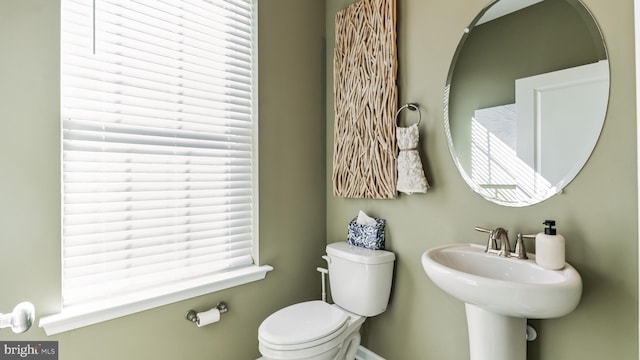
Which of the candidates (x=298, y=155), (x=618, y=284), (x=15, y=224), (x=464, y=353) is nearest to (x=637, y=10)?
(x=618, y=284)

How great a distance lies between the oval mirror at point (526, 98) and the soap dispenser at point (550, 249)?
0.19 m

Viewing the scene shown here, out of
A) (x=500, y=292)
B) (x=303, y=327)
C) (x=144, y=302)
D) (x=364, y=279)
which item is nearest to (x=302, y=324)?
(x=303, y=327)

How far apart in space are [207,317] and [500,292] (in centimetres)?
134

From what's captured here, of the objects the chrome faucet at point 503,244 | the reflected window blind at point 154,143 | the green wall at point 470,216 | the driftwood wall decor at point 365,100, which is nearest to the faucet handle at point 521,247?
the chrome faucet at point 503,244

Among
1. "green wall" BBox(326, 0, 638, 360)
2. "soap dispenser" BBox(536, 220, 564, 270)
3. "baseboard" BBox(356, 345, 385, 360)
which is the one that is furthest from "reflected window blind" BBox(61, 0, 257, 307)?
"soap dispenser" BBox(536, 220, 564, 270)

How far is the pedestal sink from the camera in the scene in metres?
0.95

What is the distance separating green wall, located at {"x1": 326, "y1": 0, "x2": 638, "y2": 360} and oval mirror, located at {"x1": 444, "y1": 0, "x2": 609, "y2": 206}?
0.04 m

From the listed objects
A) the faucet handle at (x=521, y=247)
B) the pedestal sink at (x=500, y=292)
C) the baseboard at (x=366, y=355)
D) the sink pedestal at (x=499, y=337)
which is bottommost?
the baseboard at (x=366, y=355)

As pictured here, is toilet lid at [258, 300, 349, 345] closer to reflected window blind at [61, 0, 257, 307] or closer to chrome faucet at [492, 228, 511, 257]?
reflected window blind at [61, 0, 257, 307]

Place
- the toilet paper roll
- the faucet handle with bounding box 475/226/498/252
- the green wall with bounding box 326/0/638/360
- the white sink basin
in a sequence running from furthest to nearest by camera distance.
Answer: the toilet paper roll < the faucet handle with bounding box 475/226/498/252 < the green wall with bounding box 326/0/638/360 < the white sink basin

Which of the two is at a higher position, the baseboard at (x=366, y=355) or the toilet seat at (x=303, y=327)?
the toilet seat at (x=303, y=327)

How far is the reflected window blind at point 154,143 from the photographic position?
4.49 ft

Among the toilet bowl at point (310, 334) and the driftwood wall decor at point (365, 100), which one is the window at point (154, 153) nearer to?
the toilet bowl at point (310, 334)

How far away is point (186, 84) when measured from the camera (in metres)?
1.65
